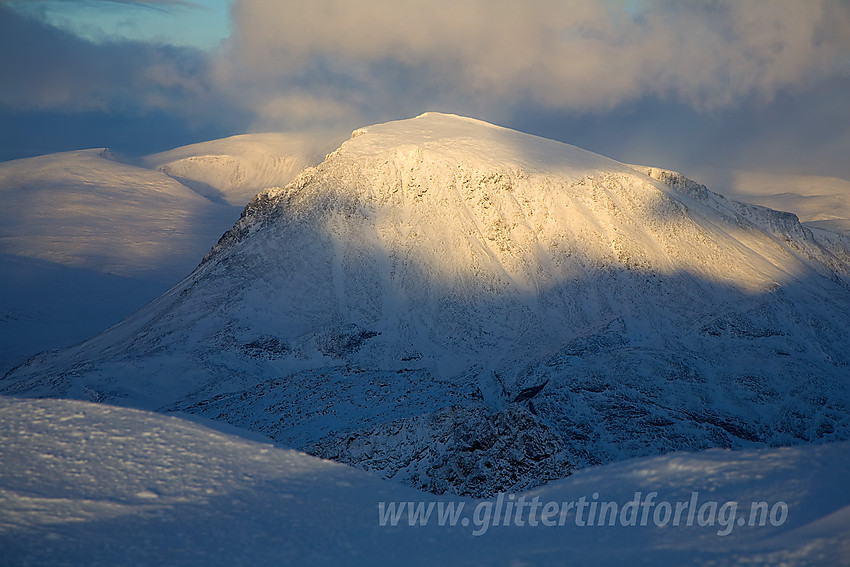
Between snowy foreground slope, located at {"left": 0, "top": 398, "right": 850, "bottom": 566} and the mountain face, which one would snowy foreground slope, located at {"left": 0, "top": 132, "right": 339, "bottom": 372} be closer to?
the mountain face

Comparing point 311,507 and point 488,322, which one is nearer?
point 311,507

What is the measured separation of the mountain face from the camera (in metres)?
35.9

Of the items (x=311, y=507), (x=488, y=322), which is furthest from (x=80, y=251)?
(x=311, y=507)

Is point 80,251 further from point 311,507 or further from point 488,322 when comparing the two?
point 311,507

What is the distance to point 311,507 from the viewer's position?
13.2 meters

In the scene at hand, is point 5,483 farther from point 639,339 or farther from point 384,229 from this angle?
point 384,229

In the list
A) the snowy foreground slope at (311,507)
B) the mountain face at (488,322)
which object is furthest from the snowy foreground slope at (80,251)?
the snowy foreground slope at (311,507)

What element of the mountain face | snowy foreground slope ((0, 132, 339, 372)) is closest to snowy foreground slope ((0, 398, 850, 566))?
the mountain face

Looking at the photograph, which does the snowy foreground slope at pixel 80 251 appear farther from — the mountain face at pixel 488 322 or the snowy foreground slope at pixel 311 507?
the snowy foreground slope at pixel 311 507

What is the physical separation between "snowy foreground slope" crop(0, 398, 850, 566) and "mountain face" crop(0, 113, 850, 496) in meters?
8.49

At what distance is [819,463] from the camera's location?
510 inches

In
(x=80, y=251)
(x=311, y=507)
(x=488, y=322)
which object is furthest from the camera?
(x=80, y=251)

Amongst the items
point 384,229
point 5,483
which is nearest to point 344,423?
point 5,483

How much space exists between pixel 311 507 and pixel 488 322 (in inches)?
2045
